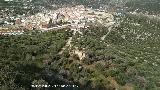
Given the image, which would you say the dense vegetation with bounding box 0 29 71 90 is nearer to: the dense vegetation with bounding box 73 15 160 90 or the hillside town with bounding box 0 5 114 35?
the dense vegetation with bounding box 73 15 160 90

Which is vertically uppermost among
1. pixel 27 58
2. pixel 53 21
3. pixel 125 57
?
pixel 27 58

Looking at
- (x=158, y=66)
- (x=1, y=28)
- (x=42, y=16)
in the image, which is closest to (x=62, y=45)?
(x=158, y=66)

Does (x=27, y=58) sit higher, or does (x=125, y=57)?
(x=27, y=58)

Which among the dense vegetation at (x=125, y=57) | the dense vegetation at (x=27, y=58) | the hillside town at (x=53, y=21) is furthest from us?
the hillside town at (x=53, y=21)

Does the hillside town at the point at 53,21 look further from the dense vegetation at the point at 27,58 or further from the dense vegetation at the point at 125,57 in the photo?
the dense vegetation at the point at 27,58

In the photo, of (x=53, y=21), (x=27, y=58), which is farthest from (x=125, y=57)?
(x=53, y=21)

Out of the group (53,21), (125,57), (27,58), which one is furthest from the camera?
(53,21)

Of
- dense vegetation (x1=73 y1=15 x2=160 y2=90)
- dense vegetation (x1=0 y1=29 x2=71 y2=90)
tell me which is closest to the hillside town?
dense vegetation (x1=73 y1=15 x2=160 y2=90)

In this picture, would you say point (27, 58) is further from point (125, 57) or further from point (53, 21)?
point (53, 21)

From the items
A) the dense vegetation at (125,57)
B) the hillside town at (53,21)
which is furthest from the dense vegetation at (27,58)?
the hillside town at (53,21)
